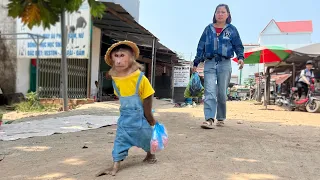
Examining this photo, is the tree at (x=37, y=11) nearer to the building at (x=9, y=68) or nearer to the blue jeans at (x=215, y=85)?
the blue jeans at (x=215, y=85)

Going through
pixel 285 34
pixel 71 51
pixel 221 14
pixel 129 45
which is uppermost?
pixel 285 34

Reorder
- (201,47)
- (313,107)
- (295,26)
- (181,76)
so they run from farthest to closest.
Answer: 1. (295,26)
2. (181,76)
3. (313,107)
4. (201,47)

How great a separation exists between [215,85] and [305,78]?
5.73 metres

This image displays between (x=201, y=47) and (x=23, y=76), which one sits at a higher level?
(x=201, y=47)

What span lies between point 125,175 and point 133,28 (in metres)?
9.45

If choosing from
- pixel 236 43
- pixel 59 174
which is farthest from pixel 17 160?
pixel 236 43

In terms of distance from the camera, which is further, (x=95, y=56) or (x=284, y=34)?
(x=284, y=34)

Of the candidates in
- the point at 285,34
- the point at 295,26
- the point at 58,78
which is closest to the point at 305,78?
the point at 58,78

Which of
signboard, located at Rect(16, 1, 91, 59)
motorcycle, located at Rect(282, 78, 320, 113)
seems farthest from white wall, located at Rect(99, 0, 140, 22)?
motorcycle, located at Rect(282, 78, 320, 113)

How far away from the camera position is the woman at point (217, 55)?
4.57 metres

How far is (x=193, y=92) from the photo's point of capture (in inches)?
464

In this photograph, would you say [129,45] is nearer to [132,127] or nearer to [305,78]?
[132,127]

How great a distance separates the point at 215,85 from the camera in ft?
15.1

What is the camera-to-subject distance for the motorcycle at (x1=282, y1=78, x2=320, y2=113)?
8.97 meters
